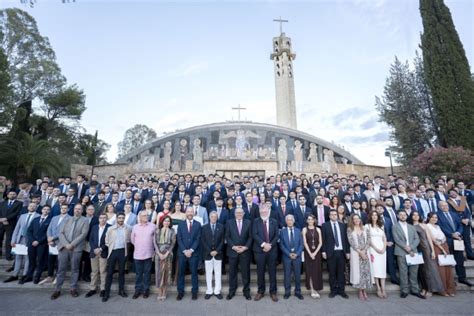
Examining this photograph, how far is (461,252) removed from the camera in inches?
227

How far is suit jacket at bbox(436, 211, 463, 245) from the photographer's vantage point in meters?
5.84

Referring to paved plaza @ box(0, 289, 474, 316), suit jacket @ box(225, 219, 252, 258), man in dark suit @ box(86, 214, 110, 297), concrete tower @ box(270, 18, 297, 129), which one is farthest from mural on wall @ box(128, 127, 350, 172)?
paved plaza @ box(0, 289, 474, 316)

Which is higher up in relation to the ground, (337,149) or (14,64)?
(14,64)

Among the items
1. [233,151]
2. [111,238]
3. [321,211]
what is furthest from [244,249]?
[233,151]

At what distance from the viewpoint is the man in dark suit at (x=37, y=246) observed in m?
5.77


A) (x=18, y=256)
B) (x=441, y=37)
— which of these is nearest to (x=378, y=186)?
(x=18, y=256)

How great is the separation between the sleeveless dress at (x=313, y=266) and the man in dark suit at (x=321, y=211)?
93cm

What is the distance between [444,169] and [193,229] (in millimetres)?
12667

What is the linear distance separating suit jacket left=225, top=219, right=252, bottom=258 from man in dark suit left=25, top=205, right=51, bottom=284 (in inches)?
169

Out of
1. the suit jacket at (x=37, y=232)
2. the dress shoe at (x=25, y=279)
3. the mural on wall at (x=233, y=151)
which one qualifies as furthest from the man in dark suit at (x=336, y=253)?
the mural on wall at (x=233, y=151)

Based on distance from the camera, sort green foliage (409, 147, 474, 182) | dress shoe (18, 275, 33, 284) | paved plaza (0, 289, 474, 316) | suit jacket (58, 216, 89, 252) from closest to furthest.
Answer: paved plaza (0, 289, 474, 316) < suit jacket (58, 216, 89, 252) < dress shoe (18, 275, 33, 284) < green foliage (409, 147, 474, 182)

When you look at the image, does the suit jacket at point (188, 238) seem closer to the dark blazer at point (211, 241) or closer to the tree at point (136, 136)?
the dark blazer at point (211, 241)

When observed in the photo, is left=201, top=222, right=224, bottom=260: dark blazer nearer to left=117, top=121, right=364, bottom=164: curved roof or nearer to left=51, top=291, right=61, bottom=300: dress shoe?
left=51, top=291, right=61, bottom=300: dress shoe

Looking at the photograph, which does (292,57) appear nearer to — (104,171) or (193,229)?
(104,171)
